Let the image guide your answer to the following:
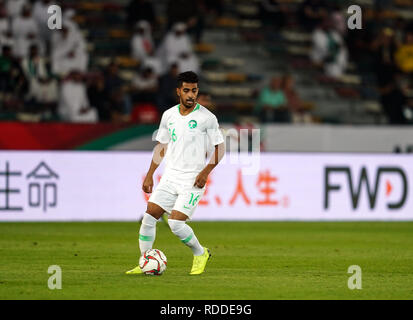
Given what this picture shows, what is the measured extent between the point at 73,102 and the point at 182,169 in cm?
1079

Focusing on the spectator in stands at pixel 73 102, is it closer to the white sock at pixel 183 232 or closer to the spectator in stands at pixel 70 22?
the spectator in stands at pixel 70 22

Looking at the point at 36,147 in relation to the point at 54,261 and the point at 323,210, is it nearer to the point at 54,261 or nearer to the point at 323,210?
the point at 323,210

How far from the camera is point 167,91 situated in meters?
22.5

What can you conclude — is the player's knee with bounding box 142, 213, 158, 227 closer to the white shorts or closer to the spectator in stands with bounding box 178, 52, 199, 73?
the white shorts

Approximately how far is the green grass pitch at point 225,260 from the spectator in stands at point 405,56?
24.0 feet

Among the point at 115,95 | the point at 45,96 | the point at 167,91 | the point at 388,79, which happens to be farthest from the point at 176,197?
the point at 388,79

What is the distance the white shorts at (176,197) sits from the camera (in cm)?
1122

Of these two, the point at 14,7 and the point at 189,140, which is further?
the point at 14,7

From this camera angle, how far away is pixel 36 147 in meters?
19.9

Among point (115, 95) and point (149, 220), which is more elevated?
point (115, 95)

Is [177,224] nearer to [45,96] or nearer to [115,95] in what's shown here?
[45,96]

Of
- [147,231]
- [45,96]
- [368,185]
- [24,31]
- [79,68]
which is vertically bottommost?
[368,185]

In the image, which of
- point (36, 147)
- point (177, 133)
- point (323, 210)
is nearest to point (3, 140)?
point (36, 147)

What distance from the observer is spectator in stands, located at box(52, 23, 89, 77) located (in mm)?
22672
